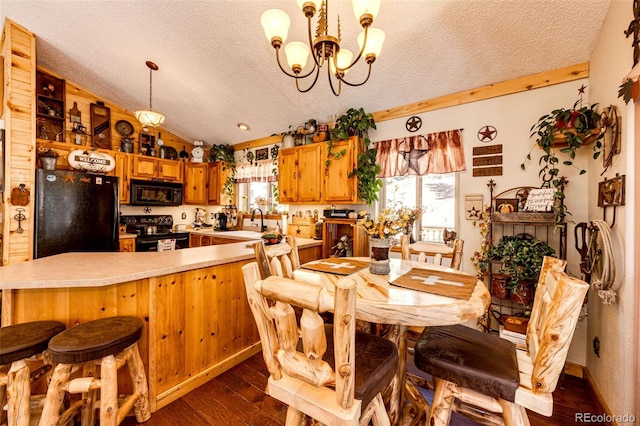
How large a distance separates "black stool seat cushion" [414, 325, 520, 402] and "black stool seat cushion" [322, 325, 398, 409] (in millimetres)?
181

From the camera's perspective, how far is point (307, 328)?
0.80 meters

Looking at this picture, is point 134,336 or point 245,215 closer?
point 134,336

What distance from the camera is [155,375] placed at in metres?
1.67

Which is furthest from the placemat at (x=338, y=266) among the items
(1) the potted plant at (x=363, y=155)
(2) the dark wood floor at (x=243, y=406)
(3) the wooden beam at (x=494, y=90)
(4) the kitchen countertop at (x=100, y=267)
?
(3) the wooden beam at (x=494, y=90)

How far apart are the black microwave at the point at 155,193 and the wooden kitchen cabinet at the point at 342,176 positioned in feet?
9.77

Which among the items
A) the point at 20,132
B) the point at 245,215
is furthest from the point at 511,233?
the point at 20,132

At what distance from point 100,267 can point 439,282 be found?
2.04m

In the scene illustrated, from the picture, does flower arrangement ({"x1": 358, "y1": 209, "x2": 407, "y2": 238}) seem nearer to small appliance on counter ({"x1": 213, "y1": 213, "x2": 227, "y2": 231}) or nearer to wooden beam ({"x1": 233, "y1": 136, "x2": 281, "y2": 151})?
wooden beam ({"x1": 233, "y1": 136, "x2": 281, "y2": 151})

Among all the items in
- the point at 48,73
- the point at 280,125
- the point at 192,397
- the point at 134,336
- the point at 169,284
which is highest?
the point at 48,73

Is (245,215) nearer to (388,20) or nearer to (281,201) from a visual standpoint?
(281,201)

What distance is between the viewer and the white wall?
139 cm

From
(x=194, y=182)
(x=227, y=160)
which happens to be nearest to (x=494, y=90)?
(x=227, y=160)

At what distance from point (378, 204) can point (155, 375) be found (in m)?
2.73

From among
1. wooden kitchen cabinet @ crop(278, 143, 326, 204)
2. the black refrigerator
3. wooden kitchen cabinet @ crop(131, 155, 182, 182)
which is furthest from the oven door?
wooden kitchen cabinet @ crop(278, 143, 326, 204)
